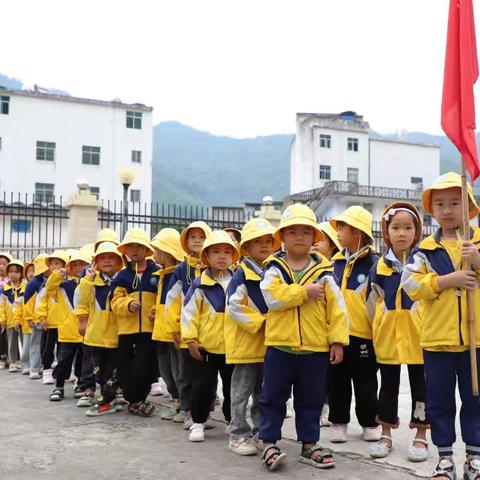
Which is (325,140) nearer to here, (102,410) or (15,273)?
(15,273)

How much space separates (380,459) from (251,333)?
1240 millimetres

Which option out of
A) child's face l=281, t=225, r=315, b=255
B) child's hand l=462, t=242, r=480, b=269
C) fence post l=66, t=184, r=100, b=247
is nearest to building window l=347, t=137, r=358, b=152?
fence post l=66, t=184, r=100, b=247

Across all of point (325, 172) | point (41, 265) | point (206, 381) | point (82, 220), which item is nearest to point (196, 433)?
point (206, 381)

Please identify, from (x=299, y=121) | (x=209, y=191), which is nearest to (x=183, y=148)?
(x=209, y=191)

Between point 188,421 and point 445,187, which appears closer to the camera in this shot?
point 445,187

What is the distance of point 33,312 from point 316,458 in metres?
5.20

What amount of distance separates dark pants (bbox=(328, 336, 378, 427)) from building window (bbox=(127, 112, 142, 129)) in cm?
3775

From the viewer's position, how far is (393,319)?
14.7 ft

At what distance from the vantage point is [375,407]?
485 cm

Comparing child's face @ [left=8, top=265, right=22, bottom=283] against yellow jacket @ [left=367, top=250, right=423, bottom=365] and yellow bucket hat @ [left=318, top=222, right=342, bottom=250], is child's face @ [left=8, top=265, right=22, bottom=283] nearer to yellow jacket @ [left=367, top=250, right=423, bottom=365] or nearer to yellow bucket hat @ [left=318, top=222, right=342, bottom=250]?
yellow bucket hat @ [left=318, top=222, right=342, bottom=250]

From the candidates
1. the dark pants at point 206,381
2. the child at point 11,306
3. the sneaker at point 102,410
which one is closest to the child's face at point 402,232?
the dark pants at point 206,381

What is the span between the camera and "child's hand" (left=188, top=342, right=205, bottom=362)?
5000 mm

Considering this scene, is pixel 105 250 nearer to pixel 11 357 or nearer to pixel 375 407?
pixel 375 407

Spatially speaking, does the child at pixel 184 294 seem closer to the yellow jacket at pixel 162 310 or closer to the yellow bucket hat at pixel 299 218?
the yellow jacket at pixel 162 310
